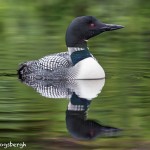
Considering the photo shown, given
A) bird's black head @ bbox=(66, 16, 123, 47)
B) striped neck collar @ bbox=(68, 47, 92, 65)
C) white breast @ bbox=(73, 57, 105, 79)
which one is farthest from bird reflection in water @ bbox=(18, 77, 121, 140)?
bird's black head @ bbox=(66, 16, 123, 47)

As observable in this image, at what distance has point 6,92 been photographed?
9742 mm

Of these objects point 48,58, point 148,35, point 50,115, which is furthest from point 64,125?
point 148,35

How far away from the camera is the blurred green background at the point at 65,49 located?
8.01m

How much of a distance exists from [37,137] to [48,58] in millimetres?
3011

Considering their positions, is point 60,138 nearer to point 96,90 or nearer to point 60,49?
point 96,90

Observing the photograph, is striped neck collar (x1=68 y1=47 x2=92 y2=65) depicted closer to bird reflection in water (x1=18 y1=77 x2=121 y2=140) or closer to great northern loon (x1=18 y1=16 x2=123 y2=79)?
great northern loon (x1=18 y1=16 x2=123 y2=79)

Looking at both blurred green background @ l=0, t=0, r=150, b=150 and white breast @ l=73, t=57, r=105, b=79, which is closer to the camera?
blurred green background @ l=0, t=0, r=150, b=150

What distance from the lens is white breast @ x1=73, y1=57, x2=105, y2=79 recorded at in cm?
1078

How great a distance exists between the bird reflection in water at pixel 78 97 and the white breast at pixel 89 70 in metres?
0.07

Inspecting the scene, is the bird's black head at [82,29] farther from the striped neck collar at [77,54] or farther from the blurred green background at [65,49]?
the blurred green background at [65,49]

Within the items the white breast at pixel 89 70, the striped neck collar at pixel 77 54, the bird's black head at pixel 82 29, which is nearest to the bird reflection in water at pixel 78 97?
the white breast at pixel 89 70

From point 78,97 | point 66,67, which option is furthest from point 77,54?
point 78,97

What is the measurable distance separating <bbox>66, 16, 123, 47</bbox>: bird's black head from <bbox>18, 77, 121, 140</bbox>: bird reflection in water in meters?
0.68

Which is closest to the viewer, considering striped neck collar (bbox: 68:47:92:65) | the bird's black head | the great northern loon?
the great northern loon
